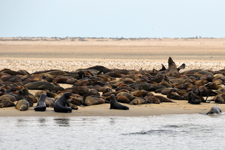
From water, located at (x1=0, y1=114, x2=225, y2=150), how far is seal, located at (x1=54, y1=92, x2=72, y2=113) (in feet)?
1.97

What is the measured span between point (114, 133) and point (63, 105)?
8.36ft

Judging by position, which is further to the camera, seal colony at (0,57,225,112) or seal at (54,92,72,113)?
seal colony at (0,57,225,112)

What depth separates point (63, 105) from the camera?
998cm

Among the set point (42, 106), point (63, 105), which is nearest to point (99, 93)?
point (63, 105)

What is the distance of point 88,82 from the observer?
46.1 feet

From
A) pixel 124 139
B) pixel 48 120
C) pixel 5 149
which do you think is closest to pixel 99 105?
pixel 48 120

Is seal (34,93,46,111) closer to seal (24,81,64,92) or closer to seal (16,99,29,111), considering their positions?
seal (16,99,29,111)

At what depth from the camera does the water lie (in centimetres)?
688

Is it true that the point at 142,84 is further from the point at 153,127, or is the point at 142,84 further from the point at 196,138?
the point at 196,138

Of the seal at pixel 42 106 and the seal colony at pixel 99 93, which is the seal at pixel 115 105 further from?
the seal at pixel 42 106

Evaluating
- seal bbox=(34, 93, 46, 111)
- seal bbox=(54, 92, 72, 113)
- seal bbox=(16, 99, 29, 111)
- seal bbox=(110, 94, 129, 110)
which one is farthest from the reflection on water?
seal bbox=(110, 94, 129, 110)

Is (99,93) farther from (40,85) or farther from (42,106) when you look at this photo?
(42,106)

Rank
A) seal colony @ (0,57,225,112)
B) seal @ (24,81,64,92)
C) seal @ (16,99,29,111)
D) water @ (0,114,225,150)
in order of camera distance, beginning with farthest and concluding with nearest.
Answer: seal @ (24,81,64,92)
seal colony @ (0,57,225,112)
seal @ (16,99,29,111)
water @ (0,114,225,150)

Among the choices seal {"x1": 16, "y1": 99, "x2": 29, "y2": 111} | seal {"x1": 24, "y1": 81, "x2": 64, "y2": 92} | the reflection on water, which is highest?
seal {"x1": 24, "y1": 81, "x2": 64, "y2": 92}
